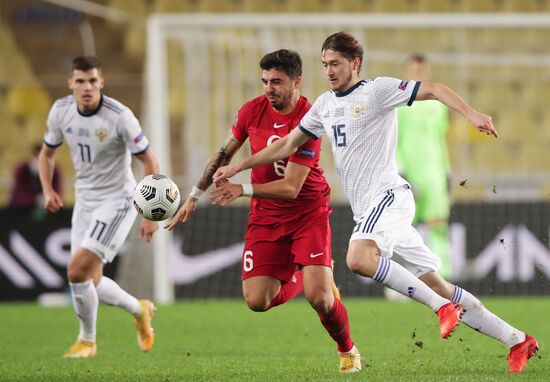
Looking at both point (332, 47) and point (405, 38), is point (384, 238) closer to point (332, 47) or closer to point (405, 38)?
point (332, 47)

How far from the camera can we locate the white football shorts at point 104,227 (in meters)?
8.55

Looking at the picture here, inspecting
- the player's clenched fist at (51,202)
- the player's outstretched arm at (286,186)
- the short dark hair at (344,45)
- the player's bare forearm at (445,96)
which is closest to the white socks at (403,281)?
the player's outstretched arm at (286,186)

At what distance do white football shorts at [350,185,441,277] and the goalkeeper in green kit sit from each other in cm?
560

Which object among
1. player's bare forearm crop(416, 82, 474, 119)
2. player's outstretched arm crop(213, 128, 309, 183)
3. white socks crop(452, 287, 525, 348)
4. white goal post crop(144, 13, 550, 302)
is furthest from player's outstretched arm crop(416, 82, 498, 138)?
white goal post crop(144, 13, 550, 302)

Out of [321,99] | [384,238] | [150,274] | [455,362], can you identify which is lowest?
[150,274]

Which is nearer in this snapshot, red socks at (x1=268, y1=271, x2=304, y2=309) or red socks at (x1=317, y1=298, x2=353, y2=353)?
red socks at (x1=317, y1=298, x2=353, y2=353)

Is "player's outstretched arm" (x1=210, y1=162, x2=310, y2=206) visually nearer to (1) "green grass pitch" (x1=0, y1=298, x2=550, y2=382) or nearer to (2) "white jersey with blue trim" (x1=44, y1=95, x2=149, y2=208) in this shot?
(1) "green grass pitch" (x1=0, y1=298, x2=550, y2=382)

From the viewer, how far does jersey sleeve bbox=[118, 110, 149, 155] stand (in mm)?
8578

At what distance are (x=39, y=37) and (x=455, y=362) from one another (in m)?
14.1

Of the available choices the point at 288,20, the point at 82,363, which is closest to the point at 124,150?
the point at 82,363

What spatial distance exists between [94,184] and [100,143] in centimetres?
33

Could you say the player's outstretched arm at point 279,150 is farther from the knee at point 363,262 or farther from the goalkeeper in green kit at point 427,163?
the goalkeeper in green kit at point 427,163

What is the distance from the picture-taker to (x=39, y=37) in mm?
19828

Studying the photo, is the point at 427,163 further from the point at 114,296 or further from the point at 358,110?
the point at 358,110
